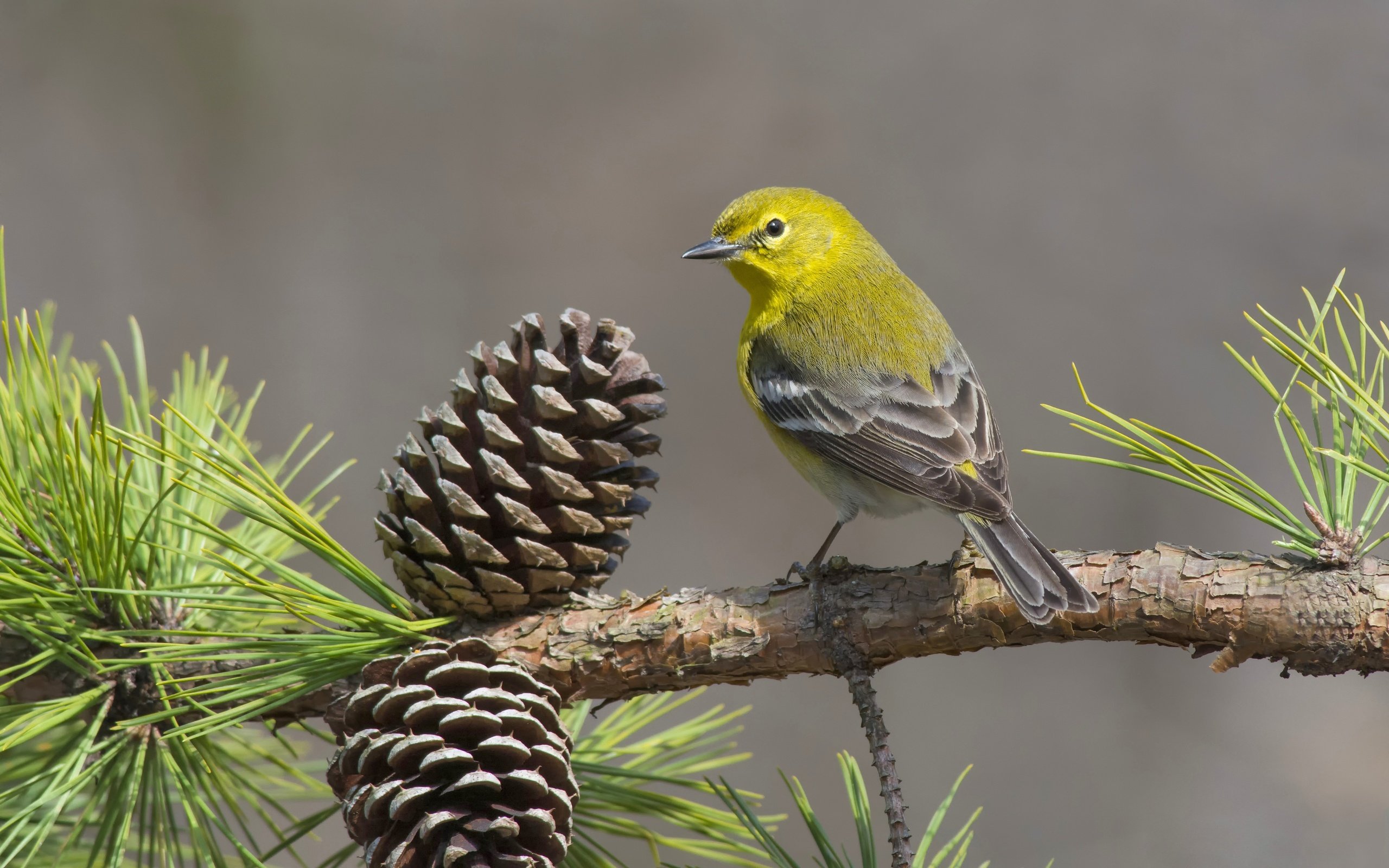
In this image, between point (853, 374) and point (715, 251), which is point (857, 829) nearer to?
point (853, 374)

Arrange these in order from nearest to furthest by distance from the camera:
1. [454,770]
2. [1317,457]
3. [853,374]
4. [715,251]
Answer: [454,770] → [1317,457] → [853,374] → [715,251]

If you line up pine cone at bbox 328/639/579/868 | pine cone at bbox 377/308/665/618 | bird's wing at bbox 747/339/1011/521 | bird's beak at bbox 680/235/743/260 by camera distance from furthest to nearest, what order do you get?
bird's beak at bbox 680/235/743/260 < bird's wing at bbox 747/339/1011/521 < pine cone at bbox 377/308/665/618 < pine cone at bbox 328/639/579/868

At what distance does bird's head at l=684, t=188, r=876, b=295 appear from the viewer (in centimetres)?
250

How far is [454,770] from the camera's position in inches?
41.1

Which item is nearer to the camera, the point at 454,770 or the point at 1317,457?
the point at 454,770

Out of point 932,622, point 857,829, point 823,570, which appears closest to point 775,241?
point 823,570

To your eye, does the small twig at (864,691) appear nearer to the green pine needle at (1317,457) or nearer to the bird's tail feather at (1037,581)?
the bird's tail feather at (1037,581)

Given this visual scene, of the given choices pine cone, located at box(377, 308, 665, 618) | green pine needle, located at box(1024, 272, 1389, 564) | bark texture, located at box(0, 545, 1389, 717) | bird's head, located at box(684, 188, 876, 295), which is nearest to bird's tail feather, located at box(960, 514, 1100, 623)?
bark texture, located at box(0, 545, 1389, 717)

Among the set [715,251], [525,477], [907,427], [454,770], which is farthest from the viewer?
[715,251]

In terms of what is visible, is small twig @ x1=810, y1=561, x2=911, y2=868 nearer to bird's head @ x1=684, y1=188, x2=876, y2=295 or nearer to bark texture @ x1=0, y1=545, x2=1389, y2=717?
bark texture @ x1=0, y1=545, x2=1389, y2=717

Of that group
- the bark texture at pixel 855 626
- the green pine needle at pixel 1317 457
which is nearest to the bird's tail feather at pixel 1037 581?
the bark texture at pixel 855 626

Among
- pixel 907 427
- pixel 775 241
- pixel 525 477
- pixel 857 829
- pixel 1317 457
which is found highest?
pixel 775 241

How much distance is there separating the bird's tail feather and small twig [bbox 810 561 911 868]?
196 millimetres

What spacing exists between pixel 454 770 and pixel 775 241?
1.76 metres
